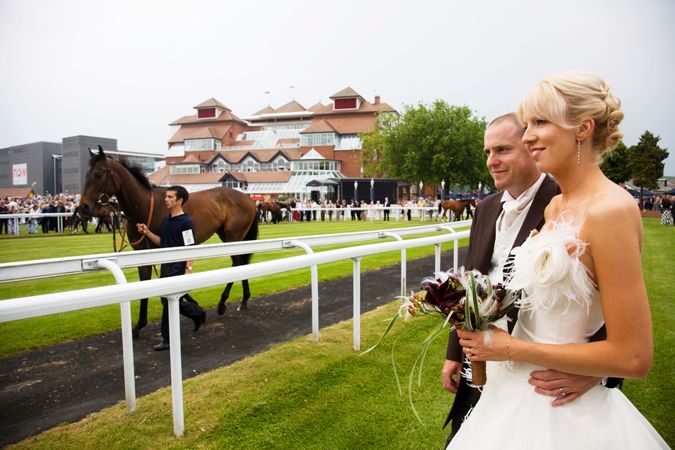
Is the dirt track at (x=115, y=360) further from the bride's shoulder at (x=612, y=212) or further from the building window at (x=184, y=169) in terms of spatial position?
the building window at (x=184, y=169)

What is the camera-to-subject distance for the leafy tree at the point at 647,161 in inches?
1795

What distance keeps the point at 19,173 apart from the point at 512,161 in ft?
334

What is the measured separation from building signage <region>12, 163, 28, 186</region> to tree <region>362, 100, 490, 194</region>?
73.7 m

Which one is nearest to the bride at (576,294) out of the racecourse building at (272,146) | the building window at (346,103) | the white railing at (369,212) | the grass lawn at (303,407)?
the grass lawn at (303,407)

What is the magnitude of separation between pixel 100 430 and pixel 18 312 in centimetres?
140

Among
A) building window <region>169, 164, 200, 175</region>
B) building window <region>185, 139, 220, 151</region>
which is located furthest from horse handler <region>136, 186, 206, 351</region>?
building window <region>185, 139, 220, 151</region>

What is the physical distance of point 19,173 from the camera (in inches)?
3280

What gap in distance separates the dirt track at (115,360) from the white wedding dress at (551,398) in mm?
3026

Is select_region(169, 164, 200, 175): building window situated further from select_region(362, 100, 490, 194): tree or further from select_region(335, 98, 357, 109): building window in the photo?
select_region(362, 100, 490, 194): tree

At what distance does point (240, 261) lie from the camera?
7559mm

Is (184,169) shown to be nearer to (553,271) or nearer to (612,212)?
(553,271)

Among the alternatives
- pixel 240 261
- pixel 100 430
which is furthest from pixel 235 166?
pixel 100 430

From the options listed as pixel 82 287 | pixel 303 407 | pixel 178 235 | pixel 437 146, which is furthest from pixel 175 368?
pixel 437 146

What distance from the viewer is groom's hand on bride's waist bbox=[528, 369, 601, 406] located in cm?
144
